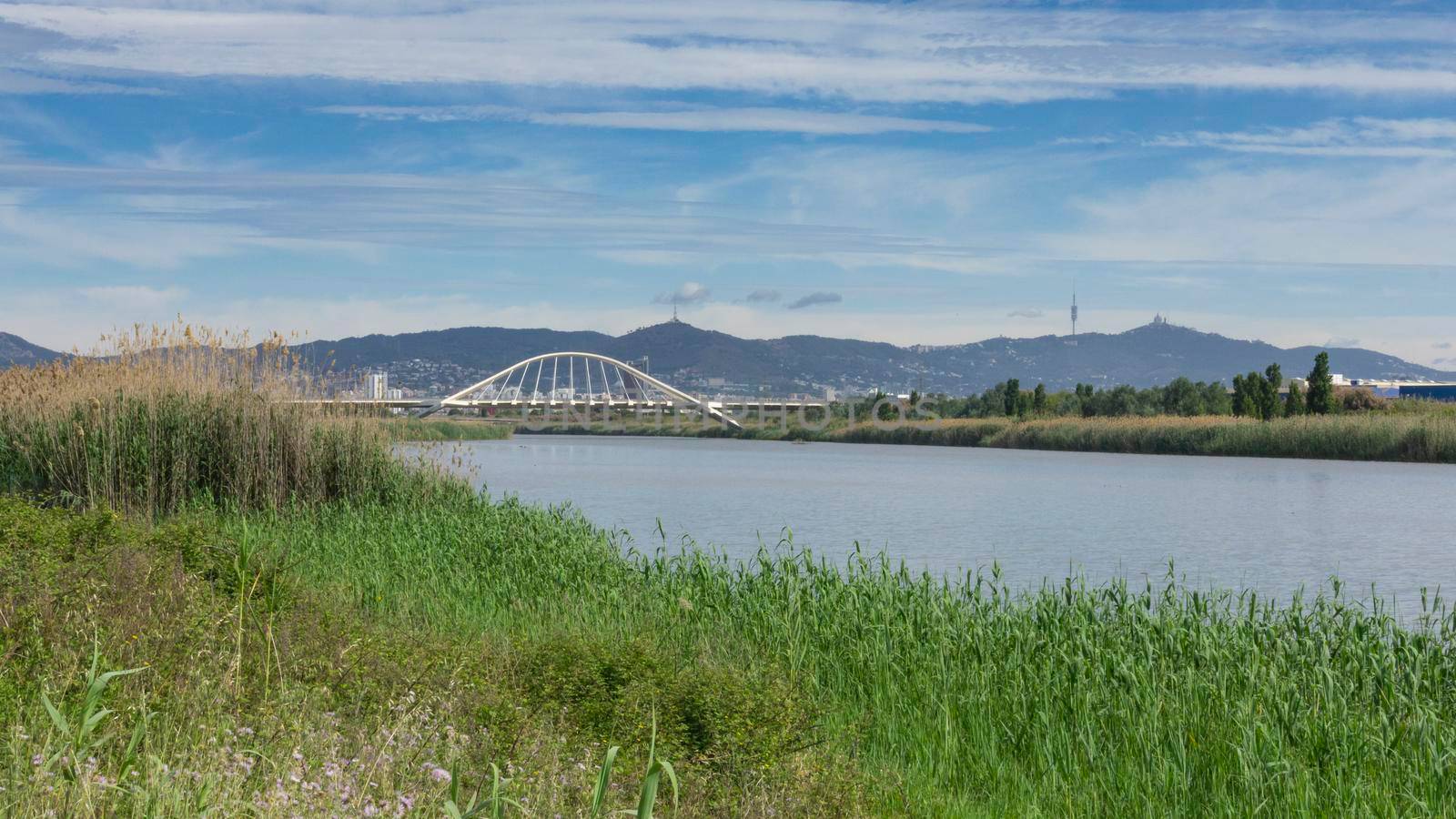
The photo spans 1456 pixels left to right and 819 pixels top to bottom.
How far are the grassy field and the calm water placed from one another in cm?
169

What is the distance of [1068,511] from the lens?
23516 mm

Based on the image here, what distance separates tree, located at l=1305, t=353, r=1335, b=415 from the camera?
4819 centimetres

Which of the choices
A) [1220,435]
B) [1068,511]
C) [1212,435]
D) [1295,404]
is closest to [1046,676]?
[1068,511]

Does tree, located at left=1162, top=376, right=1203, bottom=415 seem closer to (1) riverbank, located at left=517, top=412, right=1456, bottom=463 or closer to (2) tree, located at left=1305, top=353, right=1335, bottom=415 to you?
(1) riverbank, located at left=517, top=412, right=1456, bottom=463

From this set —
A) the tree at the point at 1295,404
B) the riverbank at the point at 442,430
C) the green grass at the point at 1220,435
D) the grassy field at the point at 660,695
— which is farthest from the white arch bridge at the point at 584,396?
the grassy field at the point at 660,695

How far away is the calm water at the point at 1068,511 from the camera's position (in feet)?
52.1

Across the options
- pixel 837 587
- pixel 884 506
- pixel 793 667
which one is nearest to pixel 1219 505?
pixel 884 506

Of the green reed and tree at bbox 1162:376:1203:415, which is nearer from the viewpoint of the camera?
the green reed

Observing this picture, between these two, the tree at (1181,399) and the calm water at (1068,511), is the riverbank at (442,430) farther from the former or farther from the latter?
the tree at (1181,399)

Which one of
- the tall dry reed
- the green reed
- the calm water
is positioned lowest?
the calm water

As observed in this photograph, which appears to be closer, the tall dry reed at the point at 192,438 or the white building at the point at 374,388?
the tall dry reed at the point at 192,438

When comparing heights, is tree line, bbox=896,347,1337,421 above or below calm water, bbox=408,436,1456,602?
above

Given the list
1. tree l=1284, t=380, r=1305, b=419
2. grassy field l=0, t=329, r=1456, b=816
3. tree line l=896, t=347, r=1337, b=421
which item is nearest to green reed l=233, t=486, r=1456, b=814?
grassy field l=0, t=329, r=1456, b=816

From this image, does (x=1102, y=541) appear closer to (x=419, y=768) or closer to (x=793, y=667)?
(x=793, y=667)
